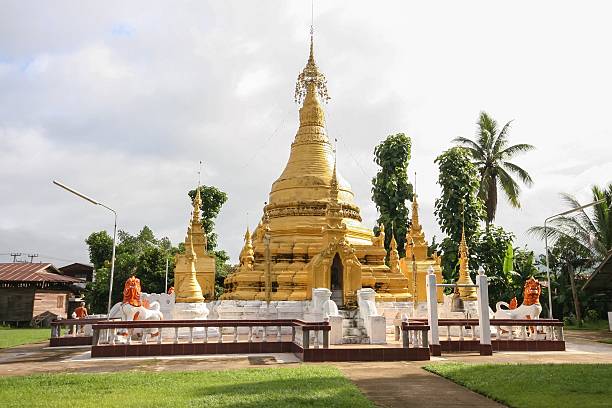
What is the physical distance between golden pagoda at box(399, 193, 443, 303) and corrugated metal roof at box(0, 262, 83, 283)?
27.2 meters

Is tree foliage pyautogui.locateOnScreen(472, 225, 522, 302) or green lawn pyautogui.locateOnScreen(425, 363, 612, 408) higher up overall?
tree foliage pyautogui.locateOnScreen(472, 225, 522, 302)

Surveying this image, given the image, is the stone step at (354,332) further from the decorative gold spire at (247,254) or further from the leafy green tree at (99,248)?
the leafy green tree at (99,248)

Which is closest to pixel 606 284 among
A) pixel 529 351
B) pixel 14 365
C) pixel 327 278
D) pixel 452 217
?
pixel 452 217

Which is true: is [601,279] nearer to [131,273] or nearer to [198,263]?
[198,263]

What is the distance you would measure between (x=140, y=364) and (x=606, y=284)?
25.7 meters

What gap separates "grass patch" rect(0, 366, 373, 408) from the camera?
8.25 m

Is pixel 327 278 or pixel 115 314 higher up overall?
pixel 327 278

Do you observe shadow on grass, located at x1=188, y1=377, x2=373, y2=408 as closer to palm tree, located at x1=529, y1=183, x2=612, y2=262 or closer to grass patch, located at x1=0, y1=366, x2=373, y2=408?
grass patch, located at x1=0, y1=366, x2=373, y2=408

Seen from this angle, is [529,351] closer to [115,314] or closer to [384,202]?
[115,314]

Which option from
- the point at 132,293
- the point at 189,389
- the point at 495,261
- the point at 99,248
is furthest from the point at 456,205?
the point at 99,248

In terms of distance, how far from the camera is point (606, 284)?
2922 centimetres

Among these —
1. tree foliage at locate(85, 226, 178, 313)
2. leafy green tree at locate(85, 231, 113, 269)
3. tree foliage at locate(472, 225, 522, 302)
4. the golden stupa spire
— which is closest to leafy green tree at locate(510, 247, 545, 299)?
tree foliage at locate(472, 225, 522, 302)

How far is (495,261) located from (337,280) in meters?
17.7

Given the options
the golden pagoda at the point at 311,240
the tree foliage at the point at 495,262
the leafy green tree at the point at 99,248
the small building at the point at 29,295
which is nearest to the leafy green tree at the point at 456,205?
the tree foliage at the point at 495,262
